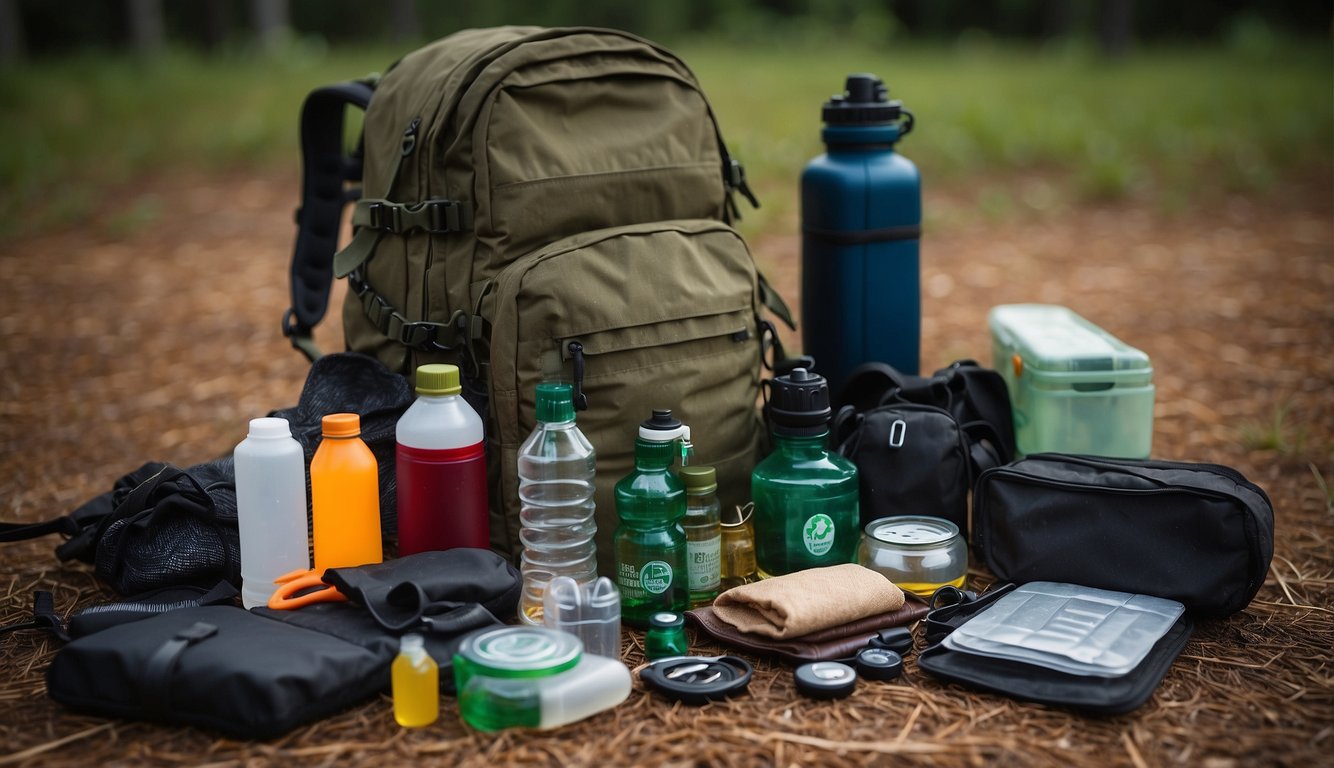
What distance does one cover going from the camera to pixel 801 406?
294 centimetres

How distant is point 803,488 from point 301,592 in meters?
1.25

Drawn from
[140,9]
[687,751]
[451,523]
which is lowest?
[687,751]

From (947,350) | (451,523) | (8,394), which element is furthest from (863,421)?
(8,394)

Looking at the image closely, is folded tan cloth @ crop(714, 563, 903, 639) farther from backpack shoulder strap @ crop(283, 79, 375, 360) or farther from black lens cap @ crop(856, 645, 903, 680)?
backpack shoulder strap @ crop(283, 79, 375, 360)

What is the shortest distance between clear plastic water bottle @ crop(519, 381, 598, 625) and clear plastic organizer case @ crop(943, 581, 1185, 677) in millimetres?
914

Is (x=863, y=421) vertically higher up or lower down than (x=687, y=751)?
higher up

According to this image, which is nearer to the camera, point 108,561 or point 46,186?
point 108,561

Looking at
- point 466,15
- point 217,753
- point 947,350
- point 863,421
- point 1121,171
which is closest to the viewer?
point 217,753

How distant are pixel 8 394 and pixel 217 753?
3.23 m

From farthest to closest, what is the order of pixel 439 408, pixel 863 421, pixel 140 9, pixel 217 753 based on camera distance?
pixel 140 9 → pixel 863 421 → pixel 439 408 → pixel 217 753

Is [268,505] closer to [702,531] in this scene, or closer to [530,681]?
[530,681]

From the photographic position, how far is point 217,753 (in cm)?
219

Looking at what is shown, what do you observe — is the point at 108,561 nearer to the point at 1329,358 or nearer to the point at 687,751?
the point at 687,751

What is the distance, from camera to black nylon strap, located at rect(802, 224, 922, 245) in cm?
358
